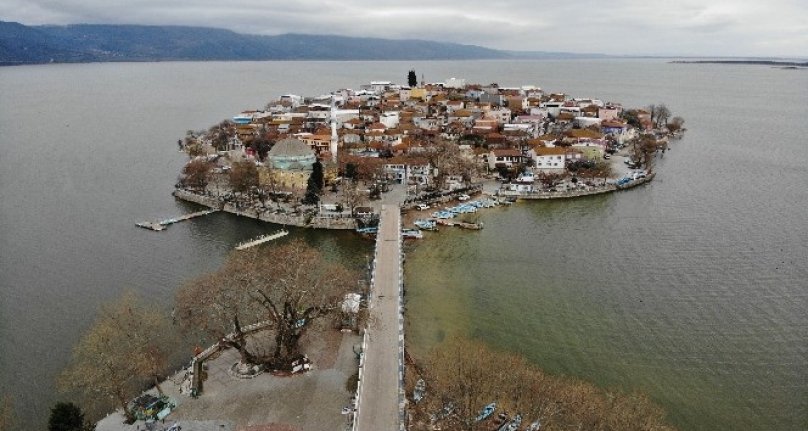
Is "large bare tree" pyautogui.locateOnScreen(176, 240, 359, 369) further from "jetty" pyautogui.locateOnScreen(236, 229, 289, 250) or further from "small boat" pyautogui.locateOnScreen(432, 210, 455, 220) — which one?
"small boat" pyautogui.locateOnScreen(432, 210, 455, 220)

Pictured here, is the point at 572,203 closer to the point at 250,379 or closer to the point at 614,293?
the point at 614,293

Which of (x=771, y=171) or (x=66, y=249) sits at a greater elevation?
(x=771, y=171)

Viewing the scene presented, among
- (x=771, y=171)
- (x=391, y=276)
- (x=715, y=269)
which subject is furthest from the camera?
(x=771, y=171)

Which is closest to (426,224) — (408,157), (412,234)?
(412,234)

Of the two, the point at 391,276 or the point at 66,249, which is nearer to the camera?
the point at 391,276

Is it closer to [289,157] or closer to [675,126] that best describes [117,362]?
[289,157]

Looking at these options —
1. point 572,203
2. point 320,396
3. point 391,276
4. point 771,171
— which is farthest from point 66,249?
point 771,171
